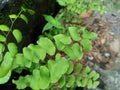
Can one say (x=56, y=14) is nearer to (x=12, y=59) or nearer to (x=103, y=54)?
(x=103, y=54)

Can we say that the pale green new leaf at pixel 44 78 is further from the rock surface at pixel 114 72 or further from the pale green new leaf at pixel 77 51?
the rock surface at pixel 114 72

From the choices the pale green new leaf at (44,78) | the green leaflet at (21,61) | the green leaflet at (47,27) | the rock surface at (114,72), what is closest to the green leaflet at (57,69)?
the pale green new leaf at (44,78)

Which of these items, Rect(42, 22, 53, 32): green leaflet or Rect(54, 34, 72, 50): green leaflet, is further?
Rect(42, 22, 53, 32): green leaflet

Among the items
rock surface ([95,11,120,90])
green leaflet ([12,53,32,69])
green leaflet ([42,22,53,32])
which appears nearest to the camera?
green leaflet ([12,53,32,69])

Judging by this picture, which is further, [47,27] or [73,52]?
[47,27]

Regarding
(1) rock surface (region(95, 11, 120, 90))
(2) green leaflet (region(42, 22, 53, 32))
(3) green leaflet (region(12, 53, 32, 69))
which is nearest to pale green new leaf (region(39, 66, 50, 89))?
(3) green leaflet (region(12, 53, 32, 69))

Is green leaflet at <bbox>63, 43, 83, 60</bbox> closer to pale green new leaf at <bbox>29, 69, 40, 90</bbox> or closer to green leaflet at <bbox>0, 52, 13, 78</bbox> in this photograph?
pale green new leaf at <bbox>29, 69, 40, 90</bbox>

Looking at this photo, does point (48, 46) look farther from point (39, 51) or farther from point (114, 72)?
point (114, 72)

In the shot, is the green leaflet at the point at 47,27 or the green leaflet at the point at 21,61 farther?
the green leaflet at the point at 47,27

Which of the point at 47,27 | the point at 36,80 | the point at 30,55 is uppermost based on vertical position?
the point at 30,55

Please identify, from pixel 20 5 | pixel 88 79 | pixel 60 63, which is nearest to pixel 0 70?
pixel 60 63

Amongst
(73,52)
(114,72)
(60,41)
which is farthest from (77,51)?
(114,72)
